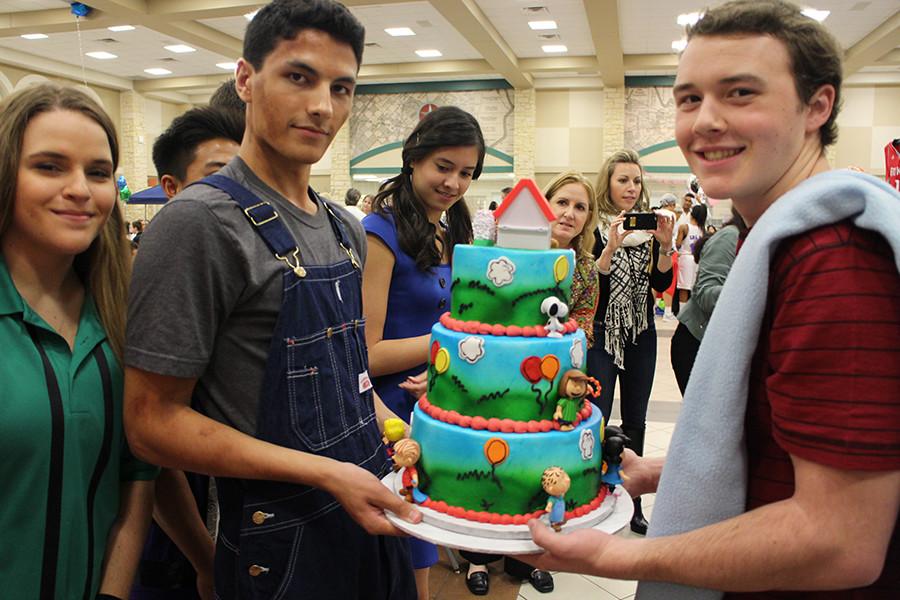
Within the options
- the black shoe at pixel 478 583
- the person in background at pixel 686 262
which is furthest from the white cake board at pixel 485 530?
the person in background at pixel 686 262

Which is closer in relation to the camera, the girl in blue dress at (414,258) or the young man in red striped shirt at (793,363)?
the young man in red striped shirt at (793,363)

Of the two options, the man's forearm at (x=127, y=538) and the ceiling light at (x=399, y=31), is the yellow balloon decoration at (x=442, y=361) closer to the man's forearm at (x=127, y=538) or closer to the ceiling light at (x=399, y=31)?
the man's forearm at (x=127, y=538)

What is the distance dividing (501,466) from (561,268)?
0.51 meters

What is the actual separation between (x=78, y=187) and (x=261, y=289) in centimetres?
44

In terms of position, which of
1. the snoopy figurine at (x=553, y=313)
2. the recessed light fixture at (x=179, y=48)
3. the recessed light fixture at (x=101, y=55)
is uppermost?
the recessed light fixture at (x=101, y=55)

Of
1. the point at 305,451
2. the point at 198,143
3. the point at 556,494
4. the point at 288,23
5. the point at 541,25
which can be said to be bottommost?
the point at 556,494

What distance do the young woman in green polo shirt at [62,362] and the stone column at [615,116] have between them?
15.0 metres

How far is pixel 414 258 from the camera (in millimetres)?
2316

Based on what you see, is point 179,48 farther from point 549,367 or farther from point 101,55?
point 549,367

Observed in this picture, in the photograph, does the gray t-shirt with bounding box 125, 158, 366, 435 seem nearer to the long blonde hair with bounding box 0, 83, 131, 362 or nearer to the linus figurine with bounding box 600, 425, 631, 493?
the long blonde hair with bounding box 0, 83, 131, 362

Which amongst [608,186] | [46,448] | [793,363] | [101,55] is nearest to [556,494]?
[793,363]

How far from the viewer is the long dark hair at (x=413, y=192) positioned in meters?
2.33

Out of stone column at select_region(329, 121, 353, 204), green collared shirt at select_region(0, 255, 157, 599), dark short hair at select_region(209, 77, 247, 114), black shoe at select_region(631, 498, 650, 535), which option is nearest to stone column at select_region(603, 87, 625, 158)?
stone column at select_region(329, 121, 353, 204)

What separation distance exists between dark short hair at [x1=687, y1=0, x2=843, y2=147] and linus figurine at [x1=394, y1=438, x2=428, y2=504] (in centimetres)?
108
